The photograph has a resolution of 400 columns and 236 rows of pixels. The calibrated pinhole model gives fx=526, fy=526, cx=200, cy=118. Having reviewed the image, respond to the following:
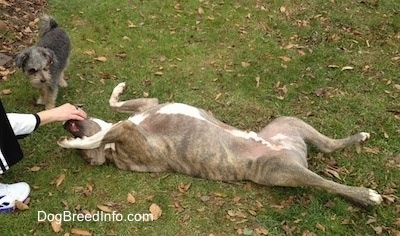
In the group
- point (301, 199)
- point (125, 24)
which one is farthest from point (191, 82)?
point (301, 199)

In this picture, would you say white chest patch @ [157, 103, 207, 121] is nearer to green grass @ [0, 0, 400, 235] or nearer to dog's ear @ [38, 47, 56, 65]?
green grass @ [0, 0, 400, 235]

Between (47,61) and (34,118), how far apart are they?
123cm

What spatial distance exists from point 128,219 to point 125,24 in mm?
3789

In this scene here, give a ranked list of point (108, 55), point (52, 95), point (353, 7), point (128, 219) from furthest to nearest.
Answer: point (353, 7) → point (108, 55) → point (52, 95) → point (128, 219)

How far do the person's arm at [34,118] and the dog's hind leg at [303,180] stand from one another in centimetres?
176

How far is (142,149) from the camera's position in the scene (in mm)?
4738

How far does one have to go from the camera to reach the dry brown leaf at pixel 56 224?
4.48m

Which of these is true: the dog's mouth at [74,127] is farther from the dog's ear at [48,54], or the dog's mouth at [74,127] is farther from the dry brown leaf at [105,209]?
the dog's ear at [48,54]

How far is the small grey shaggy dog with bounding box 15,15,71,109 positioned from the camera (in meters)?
5.55

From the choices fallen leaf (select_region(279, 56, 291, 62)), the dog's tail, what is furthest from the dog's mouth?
fallen leaf (select_region(279, 56, 291, 62))

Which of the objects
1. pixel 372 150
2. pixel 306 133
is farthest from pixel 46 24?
pixel 372 150

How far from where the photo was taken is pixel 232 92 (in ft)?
20.6

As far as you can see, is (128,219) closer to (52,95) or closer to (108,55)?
(52,95)

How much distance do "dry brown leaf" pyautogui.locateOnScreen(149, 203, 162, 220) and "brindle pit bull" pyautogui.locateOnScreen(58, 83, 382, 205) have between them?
36 cm
